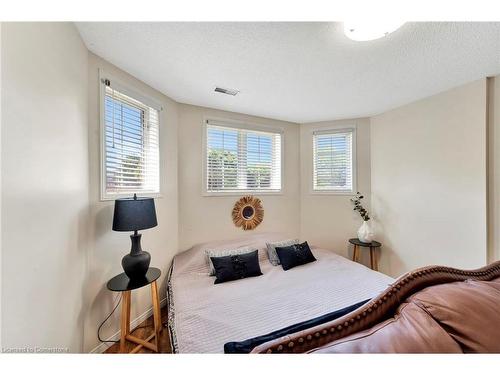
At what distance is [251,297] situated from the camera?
1.64 metres

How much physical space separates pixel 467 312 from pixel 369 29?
1.51 metres

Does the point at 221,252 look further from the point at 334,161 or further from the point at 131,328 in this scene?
the point at 334,161

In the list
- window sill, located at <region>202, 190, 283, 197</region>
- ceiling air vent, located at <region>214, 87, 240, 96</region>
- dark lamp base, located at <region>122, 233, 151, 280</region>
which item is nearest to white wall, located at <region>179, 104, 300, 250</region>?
window sill, located at <region>202, 190, 283, 197</region>

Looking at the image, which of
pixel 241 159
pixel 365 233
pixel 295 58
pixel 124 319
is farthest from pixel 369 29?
pixel 124 319

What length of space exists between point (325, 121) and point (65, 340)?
11.9 feet

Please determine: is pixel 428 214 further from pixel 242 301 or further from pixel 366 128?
pixel 242 301

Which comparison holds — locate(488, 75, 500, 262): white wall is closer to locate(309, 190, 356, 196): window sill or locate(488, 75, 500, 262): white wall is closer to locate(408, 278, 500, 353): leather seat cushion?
locate(309, 190, 356, 196): window sill

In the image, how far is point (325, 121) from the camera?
3.08m

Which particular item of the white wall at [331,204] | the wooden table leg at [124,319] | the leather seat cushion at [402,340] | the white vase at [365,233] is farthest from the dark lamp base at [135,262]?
the white vase at [365,233]

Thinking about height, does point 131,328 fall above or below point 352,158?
below

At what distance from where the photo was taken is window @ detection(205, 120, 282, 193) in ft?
8.59

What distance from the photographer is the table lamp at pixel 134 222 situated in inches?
55.7

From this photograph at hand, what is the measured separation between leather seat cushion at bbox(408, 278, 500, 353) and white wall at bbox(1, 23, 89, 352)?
5.23 feet
